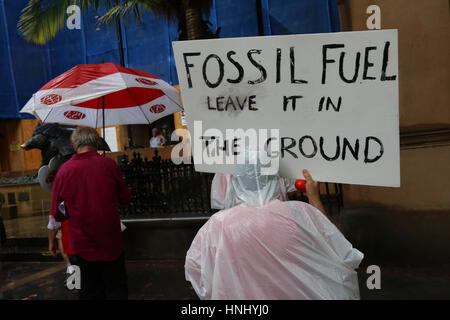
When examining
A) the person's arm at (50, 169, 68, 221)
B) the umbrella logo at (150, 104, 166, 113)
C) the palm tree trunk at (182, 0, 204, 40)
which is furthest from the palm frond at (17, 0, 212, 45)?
the person's arm at (50, 169, 68, 221)

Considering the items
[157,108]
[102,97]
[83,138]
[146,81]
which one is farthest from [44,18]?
[83,138]

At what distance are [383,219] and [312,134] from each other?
309 centimetres

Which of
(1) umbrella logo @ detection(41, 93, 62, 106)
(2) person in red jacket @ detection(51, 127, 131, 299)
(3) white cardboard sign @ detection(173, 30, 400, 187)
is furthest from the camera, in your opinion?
(1) umbrella logo @ detection(41, 93, 62, 106)

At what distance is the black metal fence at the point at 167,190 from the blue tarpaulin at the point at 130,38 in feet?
24.3

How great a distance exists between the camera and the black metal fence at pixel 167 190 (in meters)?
6.04

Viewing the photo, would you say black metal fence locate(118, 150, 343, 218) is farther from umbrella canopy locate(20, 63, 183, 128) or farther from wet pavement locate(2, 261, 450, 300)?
umbrella canopy locate(20, 63, 183, 128)

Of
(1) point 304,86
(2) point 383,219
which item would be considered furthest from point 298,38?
(2) point 383,219

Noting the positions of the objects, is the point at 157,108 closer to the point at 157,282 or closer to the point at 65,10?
the point at 157,282

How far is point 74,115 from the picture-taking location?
514 centimetres

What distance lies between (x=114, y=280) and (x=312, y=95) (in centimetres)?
222

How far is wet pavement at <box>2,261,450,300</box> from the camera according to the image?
4.04m

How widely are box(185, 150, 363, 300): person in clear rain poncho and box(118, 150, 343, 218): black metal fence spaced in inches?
156

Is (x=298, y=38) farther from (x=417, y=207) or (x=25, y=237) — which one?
(x=25, y=237)

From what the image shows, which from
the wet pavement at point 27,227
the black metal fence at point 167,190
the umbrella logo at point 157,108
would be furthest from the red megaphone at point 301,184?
the wet pavement at point 27,227
